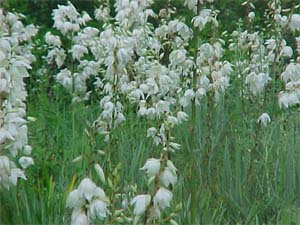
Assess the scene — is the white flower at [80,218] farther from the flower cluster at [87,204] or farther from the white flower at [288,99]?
the white flower at [288,99]

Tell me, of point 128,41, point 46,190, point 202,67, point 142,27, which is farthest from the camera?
point 142,27

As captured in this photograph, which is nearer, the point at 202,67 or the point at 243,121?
the point at 202,67

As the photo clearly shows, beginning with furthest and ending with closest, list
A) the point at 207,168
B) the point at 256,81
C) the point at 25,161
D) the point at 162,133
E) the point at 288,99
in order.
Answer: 1. the point at 256,81
2. the point at 207,168
3. the point at 288,99
4. the point at 162,133
5. the point at 25,161

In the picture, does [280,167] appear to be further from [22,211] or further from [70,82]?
[70,82]

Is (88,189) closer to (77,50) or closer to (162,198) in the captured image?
(162,198)

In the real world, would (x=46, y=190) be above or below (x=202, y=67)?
below

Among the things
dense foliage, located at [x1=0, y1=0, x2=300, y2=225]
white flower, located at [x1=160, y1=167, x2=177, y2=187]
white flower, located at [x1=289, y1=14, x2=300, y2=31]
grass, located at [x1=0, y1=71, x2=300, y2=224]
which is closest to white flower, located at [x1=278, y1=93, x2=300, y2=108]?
dense foliage, located at [x1=0, y1=0, x2=300, y2=225]

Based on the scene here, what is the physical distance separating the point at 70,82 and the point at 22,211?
263 centimetres

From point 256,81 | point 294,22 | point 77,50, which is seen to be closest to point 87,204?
point 294,22


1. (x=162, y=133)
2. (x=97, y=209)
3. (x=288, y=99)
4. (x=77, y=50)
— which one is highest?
(x=77, y=50)

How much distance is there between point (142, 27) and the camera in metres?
5.52

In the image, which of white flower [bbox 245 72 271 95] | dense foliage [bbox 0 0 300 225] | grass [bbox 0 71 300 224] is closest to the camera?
dense foliage [bbox 0 0 300 225]

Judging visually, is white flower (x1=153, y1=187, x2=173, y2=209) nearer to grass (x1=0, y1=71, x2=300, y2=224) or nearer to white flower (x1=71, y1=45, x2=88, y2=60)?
grass (x1=0, y1=71, x2=300, y2=224)

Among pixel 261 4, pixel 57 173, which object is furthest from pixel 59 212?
pixel 261 4
